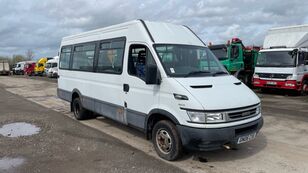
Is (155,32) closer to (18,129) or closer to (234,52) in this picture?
(18,129)

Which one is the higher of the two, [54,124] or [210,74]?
[210,74]

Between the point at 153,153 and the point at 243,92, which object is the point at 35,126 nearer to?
the point at 153,153

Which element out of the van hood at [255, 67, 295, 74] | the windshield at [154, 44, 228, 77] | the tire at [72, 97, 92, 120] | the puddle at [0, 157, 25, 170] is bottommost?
the puddle at [0, 157, 25, 170]

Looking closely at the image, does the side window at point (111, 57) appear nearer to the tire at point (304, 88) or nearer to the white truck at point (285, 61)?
the white truck at point (285, 61)

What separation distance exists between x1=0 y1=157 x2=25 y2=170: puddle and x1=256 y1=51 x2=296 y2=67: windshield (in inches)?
527

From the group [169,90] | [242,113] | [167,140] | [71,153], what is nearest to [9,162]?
[71,153]

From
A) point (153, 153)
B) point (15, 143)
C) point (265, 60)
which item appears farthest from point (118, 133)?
point (265, 60)

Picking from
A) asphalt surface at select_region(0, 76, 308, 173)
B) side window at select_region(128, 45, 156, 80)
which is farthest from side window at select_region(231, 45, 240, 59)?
side window at select_region(128, 45, 156, 80)

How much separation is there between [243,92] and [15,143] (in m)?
5.11

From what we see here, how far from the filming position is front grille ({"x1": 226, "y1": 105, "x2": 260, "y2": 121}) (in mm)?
4904

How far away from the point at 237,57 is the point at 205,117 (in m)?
13.0

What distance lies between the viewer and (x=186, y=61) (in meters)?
5.80

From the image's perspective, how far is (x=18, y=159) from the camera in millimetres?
5676

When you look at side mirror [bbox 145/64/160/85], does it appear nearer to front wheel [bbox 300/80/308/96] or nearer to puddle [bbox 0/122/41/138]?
puddle [bbox 0/122/41/138]
